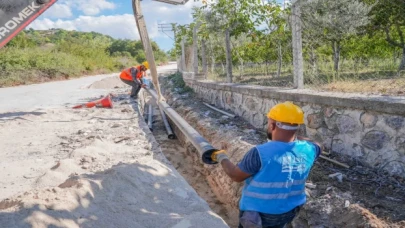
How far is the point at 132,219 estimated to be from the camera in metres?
2.94

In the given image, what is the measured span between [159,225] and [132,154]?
2.26 m

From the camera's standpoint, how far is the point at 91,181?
333cm

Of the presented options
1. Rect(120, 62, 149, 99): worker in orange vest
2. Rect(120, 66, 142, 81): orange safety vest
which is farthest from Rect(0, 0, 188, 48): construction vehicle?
Rect(120, 66, 142, 81): orange safety vest

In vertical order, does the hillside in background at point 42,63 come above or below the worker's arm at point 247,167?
above

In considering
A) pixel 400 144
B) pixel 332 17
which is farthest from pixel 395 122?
pixel 332 17

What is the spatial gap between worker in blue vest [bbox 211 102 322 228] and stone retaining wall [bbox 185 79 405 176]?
68.2 inches

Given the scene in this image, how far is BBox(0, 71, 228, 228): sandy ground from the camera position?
280 cm

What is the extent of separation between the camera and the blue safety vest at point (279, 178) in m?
2.07

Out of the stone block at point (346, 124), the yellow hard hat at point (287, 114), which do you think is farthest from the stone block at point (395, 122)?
the yellow hard hat at point (287, 114)

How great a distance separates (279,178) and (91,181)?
2072mm

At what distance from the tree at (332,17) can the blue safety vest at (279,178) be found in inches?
200

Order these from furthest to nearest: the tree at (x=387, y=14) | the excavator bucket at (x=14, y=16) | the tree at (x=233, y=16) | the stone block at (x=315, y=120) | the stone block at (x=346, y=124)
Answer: the tree at (x=387, y=14), the tree at (x=233, y=16), the stone block at (x=315, y=120), the stone block at (x=346, y=124), the excavator bucket at (x=14, y=16)

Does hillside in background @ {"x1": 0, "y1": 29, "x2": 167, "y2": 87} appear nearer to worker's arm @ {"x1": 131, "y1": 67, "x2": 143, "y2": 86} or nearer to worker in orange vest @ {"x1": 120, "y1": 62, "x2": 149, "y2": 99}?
worker in orange vest @ {"x1": 120, "y1": 62, "x2": 149, "y2": 99}

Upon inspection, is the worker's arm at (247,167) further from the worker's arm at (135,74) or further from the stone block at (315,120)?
the worker's arm at (135,74)
